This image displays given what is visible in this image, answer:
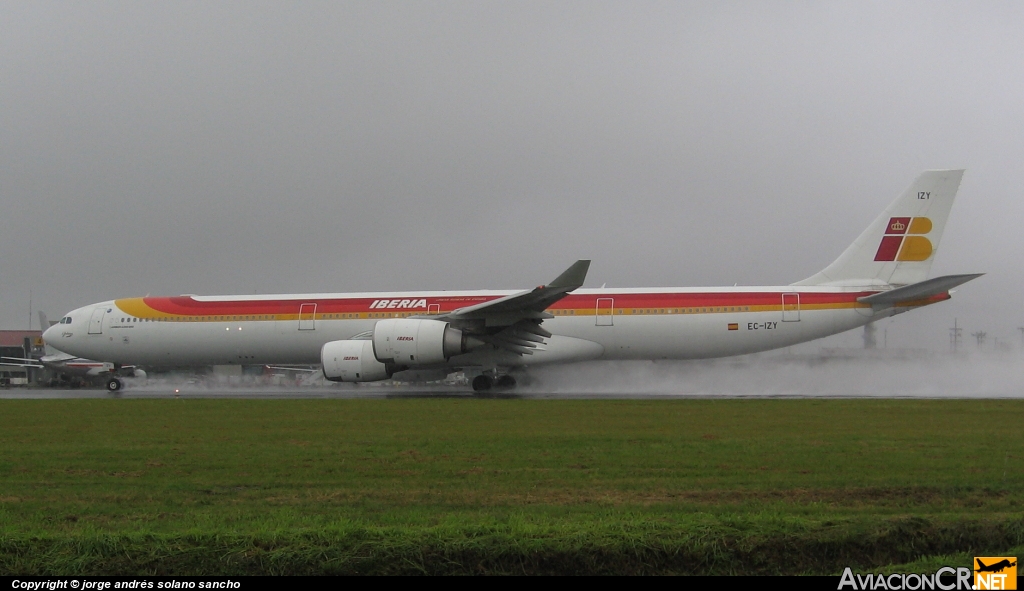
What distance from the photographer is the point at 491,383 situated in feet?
76.4

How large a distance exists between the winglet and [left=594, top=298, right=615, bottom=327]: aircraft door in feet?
9.11

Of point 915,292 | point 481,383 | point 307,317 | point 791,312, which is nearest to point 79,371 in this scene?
point 307,317

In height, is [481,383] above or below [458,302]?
below

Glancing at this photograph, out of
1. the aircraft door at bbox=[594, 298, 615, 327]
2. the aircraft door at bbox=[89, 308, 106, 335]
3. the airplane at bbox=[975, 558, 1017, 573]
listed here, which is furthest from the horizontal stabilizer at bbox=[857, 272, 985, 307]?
the aircraft door at bbox=[89, 308, 106, 335]

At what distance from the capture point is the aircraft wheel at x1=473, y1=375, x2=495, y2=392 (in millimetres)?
23125

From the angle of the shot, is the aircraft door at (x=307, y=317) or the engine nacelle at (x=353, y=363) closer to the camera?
the engine nacelle at (x=353, y=363)

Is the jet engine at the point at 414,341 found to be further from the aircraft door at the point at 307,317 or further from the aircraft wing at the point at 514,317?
the aircraft door at the point at 307,317

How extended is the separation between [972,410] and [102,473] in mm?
13399

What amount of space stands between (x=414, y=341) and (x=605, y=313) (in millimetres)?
5333

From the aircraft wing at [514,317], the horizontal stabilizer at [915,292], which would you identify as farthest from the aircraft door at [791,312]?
the aircraft wing at [514,317]

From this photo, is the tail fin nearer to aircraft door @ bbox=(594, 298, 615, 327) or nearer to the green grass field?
aircraft door @ bbox=(594, 298, 615, 327)

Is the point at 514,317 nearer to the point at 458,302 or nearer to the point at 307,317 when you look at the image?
the point at 458,302

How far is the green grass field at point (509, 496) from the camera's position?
498cm

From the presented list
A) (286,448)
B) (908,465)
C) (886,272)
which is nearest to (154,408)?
(286,448)
